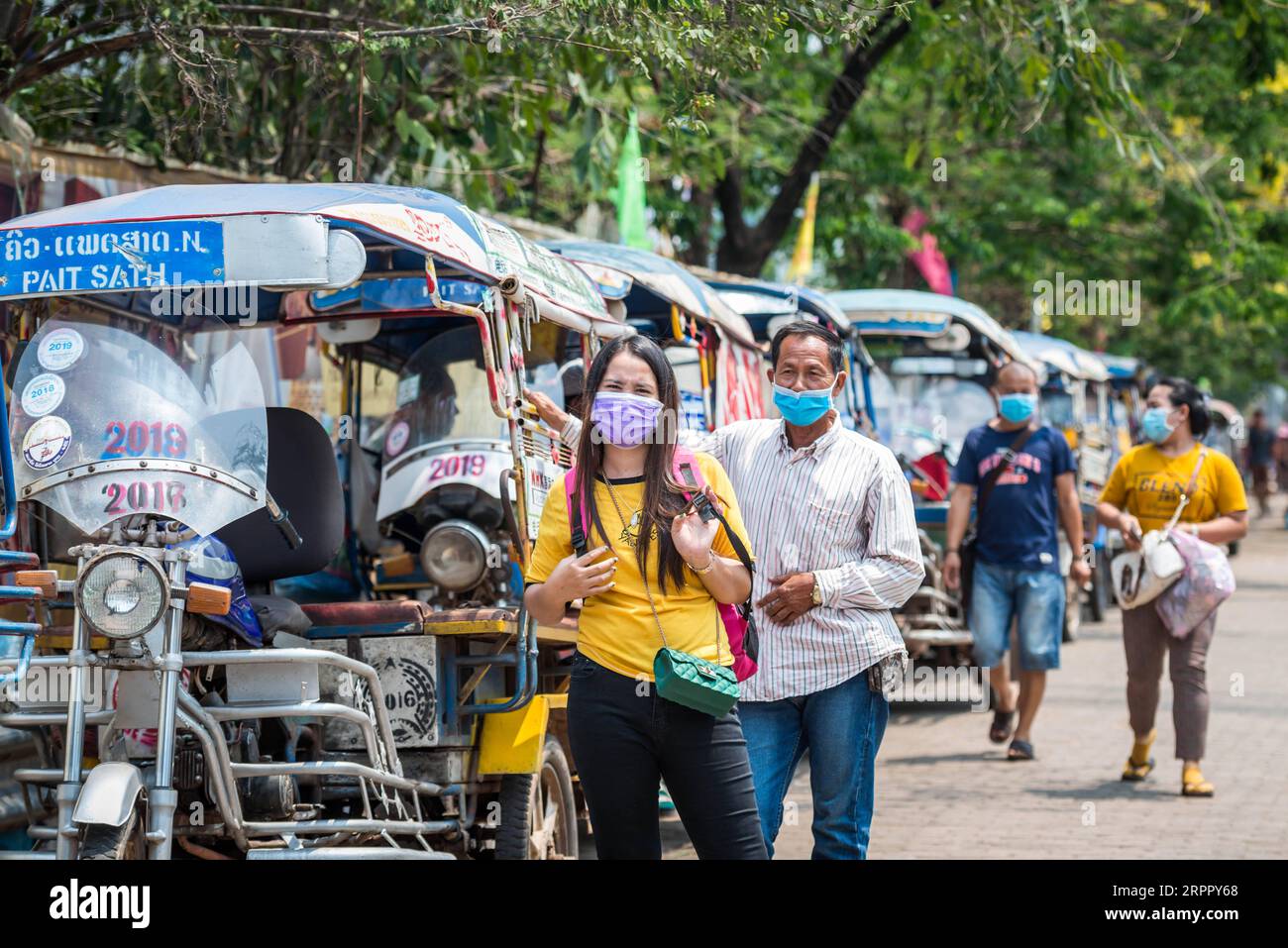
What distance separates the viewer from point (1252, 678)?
40.2ft

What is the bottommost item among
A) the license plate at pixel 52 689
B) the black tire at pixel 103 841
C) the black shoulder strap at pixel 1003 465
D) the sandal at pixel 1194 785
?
the sandal at pixel 1194 785

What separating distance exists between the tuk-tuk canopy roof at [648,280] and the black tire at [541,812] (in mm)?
2156

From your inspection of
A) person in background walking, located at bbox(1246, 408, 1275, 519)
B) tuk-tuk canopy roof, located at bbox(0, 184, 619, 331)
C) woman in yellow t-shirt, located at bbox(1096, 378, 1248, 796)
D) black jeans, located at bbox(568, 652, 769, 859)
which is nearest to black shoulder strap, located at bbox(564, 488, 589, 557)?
black jeans, located at bbox(568, 652, 769, 859)

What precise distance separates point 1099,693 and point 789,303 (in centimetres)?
388

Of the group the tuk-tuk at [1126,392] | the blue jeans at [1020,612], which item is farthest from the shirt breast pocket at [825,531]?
the tuk-tuk at [1126,392]

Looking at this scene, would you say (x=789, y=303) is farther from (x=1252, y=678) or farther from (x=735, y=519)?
(x=735, y=519)

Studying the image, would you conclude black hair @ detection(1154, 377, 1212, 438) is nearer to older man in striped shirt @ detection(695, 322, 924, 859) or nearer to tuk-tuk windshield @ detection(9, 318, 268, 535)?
older man in striped shirt @ detection(695, 322, 924, 859)

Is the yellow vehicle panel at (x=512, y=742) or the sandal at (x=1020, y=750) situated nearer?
the yellow vehicle panel at (x=512, y=742)

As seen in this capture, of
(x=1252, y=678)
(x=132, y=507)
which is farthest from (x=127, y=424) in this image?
(x=1252, y=678)

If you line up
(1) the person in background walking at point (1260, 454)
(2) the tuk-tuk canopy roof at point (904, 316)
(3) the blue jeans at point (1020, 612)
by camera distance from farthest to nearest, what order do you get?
1. (1) the person in background walking at point (1260, 454)
2. (2) the tuk-tuk canopy roof at point (904, 316)
3. (3) the blue jeans at point (1020, 612)

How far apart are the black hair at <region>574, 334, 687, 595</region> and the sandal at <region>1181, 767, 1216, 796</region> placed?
5049mm

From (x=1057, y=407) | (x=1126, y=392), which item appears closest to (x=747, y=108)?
(x=1057, y=407)

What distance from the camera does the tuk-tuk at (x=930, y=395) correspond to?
12.0 meters
